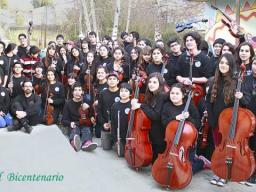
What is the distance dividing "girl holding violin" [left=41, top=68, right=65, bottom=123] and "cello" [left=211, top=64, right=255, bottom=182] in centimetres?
317

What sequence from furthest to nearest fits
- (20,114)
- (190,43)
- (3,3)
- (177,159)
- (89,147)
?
(3,3) → (20,114) → (89,147) → (190,43) → (177,159)

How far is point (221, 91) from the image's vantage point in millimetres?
4031

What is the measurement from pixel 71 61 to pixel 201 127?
10.2ft

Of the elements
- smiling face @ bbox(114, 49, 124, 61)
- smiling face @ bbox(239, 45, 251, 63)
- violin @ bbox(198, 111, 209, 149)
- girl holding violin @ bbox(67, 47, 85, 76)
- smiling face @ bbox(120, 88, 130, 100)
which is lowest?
violin @ bbox(198, 111, 209, 149)

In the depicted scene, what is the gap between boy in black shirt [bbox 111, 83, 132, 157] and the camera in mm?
4914

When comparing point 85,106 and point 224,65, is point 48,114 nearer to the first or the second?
point 85,106

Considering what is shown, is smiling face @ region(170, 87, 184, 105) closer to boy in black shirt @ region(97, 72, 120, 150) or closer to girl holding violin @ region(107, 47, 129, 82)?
boy in black shirt @ region(97, 72, 120, 150)

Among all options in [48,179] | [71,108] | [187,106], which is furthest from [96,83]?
[48,179]

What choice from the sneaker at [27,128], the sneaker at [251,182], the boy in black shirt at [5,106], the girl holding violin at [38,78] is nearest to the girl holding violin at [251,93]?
the sneaker at [251,182]

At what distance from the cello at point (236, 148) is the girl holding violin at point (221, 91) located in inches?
10.9

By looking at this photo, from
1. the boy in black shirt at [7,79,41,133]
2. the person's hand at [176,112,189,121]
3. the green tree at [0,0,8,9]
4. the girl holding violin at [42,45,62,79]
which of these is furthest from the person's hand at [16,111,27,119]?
the green tree at [0,0,8,9]

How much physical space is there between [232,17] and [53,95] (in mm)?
5010

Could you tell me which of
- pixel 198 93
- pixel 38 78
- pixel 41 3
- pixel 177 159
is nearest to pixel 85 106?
pixel 38 78

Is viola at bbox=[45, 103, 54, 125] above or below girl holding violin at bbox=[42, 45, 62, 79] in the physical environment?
below
